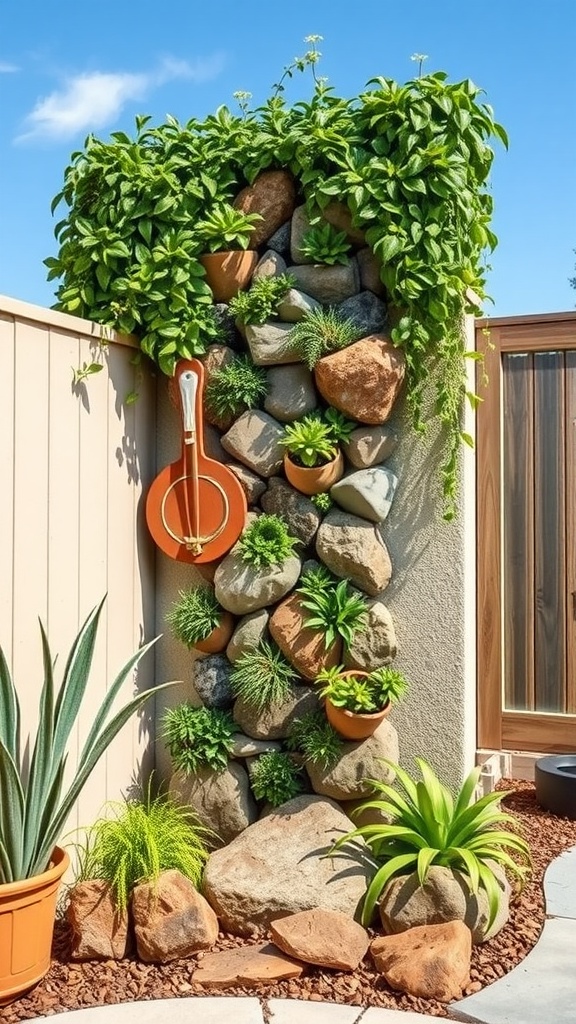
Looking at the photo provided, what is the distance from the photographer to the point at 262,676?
284 centimetres

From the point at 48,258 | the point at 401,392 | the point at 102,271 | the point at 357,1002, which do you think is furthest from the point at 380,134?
the point at 357,1002

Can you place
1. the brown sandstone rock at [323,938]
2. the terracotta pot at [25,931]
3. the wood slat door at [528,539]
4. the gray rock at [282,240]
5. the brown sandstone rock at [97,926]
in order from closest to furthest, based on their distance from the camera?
the terracotta pot at [25,931] < the brown sandstone rock at [323,938] < the brown sandstone rock at [97,926] < the gray rock at [282,240] < the wood slat door at [528,539]

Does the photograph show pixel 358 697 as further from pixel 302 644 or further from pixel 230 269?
pixel 230 269

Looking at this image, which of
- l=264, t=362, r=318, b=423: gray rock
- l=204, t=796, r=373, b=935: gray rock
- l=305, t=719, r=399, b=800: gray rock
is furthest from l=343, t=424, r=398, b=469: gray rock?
l=204, t=796, r=373, b=935: gray rock

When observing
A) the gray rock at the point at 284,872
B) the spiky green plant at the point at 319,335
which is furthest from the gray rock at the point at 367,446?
the gray rock at the point at 284,872

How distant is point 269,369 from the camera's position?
3.01m

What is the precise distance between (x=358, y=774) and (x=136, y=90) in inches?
101

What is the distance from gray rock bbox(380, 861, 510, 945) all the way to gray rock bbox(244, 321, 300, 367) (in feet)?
5.51

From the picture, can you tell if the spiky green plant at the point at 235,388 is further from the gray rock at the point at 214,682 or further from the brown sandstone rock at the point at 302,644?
the gray rock at the point at 214,682

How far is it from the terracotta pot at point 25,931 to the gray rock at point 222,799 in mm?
699

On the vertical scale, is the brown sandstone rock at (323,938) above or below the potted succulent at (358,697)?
below

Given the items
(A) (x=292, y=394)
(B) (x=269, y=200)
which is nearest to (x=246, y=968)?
(A) (x=292, y=394)

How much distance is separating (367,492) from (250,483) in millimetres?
414

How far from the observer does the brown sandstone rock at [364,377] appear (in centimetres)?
282
